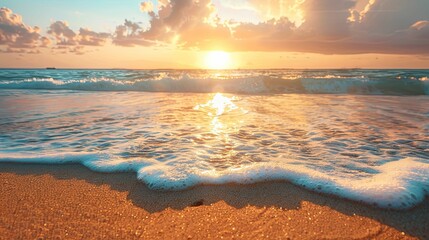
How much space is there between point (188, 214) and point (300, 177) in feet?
3.94

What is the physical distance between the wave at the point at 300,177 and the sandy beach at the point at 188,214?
0.09m

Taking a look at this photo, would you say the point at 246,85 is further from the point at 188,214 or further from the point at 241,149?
the point at 188,214

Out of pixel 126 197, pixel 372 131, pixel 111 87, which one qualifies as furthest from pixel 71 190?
pixel 111 87

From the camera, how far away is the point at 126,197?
2.31 metres

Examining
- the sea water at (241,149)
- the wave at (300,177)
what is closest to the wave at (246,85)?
the sea water at (241,149)

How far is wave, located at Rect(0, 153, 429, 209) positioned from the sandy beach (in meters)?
0.09

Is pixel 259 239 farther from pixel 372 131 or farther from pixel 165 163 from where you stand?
pixel 372 131

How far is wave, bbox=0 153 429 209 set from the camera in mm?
2256

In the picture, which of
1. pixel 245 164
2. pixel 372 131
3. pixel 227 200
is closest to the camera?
pixel 227 200

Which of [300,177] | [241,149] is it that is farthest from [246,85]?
[300,177]

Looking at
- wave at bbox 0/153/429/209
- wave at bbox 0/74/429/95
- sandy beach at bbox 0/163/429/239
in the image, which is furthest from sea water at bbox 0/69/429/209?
wave at bbox 0/74/429/95

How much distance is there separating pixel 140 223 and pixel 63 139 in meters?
2.82

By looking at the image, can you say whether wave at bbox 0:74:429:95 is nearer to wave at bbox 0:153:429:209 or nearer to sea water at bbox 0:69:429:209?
sea water at bbox 0:69:429:209

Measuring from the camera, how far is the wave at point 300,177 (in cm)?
226
